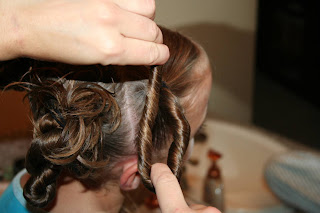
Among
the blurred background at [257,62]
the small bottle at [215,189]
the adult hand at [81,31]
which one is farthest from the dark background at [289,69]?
the adult hand at [81,31]

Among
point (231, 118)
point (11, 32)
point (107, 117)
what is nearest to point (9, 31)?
point (11, 32)

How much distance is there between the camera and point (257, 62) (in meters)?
3.70

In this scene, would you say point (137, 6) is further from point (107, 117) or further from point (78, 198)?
point (78, 198)

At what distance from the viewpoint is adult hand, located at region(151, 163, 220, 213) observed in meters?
0.49

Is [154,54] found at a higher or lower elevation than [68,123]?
higher

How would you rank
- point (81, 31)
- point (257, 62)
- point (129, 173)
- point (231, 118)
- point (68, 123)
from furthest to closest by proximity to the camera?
point (257, 62), point (231, 118), point (129, 173), point (68, 123), point (81, 31)

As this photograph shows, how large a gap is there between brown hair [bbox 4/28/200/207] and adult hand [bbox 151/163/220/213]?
0.08 m

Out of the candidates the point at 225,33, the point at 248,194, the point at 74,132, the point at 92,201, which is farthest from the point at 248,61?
the point at 74,132

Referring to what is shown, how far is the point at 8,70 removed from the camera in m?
0.67

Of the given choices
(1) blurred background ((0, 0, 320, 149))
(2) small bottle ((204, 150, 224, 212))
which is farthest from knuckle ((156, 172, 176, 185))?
(2) small bottle ((204, 150, 224, 212))

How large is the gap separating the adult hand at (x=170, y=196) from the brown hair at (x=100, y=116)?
0.08m

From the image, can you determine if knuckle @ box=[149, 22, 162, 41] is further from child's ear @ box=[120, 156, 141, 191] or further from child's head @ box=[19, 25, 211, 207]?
child's ear @ box=[120, 156, 141, 191]

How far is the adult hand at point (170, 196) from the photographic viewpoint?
1.60 ft

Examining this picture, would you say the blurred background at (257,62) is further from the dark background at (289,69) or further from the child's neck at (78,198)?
the child's neck at (78,198)
